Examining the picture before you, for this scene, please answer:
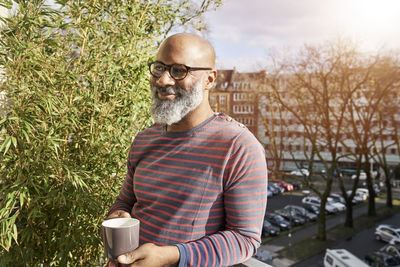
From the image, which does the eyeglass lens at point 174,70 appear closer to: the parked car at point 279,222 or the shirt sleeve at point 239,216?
the shirt sleeve at point 239,216

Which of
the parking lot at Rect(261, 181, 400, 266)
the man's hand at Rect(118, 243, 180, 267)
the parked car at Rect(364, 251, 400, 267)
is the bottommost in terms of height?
the parking lot at Rect(261, 181, 400, 266)

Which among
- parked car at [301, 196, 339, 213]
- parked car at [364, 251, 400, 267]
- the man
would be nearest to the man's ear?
the man

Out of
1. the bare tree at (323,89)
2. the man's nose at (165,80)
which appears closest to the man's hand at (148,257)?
the man's nose at (165,80)

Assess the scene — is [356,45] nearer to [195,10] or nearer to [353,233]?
[353,233]

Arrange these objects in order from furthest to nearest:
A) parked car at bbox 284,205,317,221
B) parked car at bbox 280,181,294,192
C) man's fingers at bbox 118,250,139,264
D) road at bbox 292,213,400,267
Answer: parked car at bbox 280,181,294,192, parked car at bbox 284,205,317,221, road at bbox 292,213,400,267, man's fingers at bbox 118,250,139,264

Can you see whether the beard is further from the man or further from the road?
the road

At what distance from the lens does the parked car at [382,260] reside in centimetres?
1139

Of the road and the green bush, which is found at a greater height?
the green bush

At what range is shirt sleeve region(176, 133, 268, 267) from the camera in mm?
831

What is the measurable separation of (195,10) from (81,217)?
151 centimetres

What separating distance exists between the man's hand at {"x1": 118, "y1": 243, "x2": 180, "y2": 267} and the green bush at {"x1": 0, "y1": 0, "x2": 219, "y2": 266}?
757 millimetres

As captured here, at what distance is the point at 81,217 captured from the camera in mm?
1705

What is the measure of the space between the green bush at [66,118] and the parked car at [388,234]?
1474 cm

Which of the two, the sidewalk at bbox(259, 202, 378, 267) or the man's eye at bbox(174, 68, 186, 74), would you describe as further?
the sidewalk at bbox(259, 202, 378, 267)
